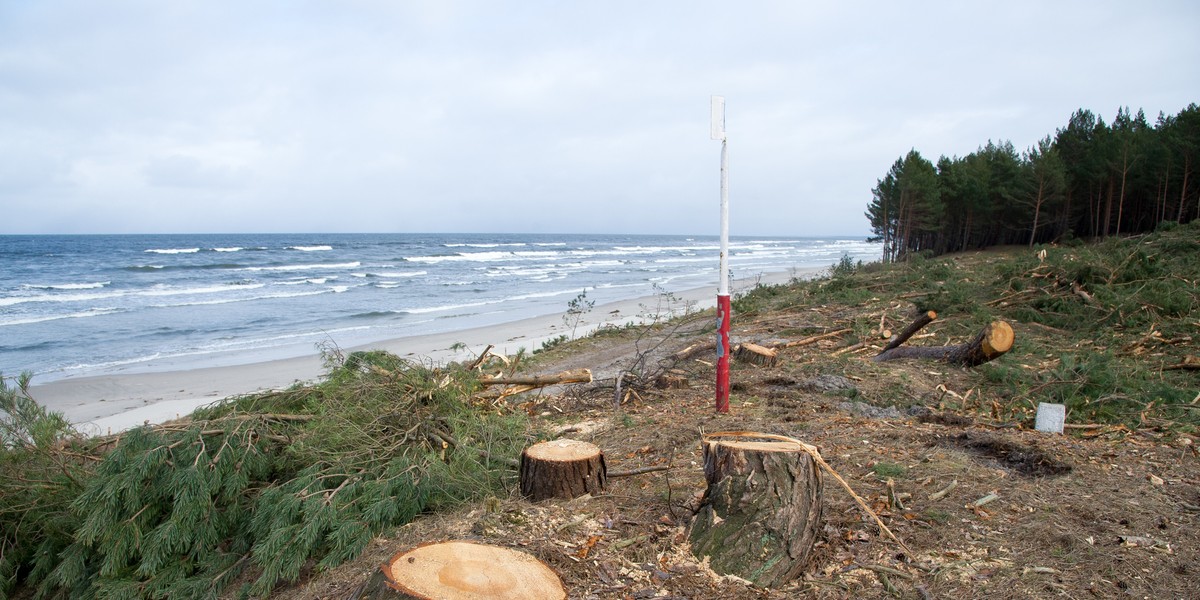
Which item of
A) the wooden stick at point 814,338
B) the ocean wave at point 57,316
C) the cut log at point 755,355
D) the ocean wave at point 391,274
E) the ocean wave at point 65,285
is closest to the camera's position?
the cut log at point 755,355

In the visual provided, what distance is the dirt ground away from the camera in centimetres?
311

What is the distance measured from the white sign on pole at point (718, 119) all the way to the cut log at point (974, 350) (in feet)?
13.2

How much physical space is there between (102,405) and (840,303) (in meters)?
12.7

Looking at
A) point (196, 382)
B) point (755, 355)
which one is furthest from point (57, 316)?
point (755, 355)

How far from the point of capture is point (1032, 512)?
3758 millimetres

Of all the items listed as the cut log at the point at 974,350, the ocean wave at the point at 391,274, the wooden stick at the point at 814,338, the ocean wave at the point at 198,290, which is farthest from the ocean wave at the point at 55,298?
the cut log at the point at 974,350

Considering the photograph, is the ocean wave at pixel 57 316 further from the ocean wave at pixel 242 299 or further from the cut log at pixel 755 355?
the cut log at pixel 755 355

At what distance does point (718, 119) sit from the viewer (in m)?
5.48

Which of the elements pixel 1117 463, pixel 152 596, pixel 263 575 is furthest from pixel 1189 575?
pixel 152 596

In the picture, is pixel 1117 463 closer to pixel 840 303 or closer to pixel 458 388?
pixel 458 388

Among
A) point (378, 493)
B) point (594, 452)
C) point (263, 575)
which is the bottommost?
point (263, 575)

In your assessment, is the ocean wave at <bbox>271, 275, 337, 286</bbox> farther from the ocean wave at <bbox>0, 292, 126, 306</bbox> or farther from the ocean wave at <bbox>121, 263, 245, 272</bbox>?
the ocean wave at <bbox>121, 263, 245, 272</bbox>

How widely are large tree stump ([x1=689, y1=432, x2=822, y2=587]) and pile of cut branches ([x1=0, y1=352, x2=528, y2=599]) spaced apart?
153 cm

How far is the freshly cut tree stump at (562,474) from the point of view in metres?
4.01
